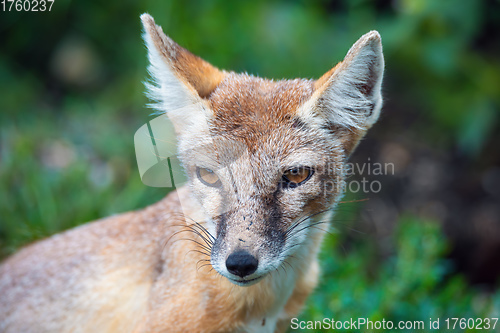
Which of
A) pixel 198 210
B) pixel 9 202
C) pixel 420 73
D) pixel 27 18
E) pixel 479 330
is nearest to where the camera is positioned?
pixel 198 210

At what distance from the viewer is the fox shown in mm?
2729

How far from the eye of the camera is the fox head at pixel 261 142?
2.63m

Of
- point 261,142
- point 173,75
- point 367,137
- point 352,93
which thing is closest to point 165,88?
point 173,75

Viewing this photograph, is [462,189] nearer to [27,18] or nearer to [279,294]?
[279,294]

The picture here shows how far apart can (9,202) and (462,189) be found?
619 centimetres

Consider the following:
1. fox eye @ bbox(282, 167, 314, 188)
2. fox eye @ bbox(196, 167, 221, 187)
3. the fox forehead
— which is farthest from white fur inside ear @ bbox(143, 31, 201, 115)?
fox eye @ bbox(282, 167, 314, 188)

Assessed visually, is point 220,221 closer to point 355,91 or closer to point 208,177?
point 208,177

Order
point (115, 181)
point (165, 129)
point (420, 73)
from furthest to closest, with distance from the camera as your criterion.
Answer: point (420, 73) < point (115, 181) < point (165, 129)

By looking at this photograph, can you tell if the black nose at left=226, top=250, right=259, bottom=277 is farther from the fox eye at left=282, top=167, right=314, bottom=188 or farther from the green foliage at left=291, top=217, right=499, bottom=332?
the green foliage at left=291, top=217, right=499, bottom=332

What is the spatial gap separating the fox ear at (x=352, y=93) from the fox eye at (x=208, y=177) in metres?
0.69

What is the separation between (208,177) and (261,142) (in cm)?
39

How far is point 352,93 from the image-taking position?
9.85 feet

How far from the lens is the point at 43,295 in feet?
11.5

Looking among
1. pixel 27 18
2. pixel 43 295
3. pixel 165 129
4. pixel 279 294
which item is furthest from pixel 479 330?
pixel 27 18
